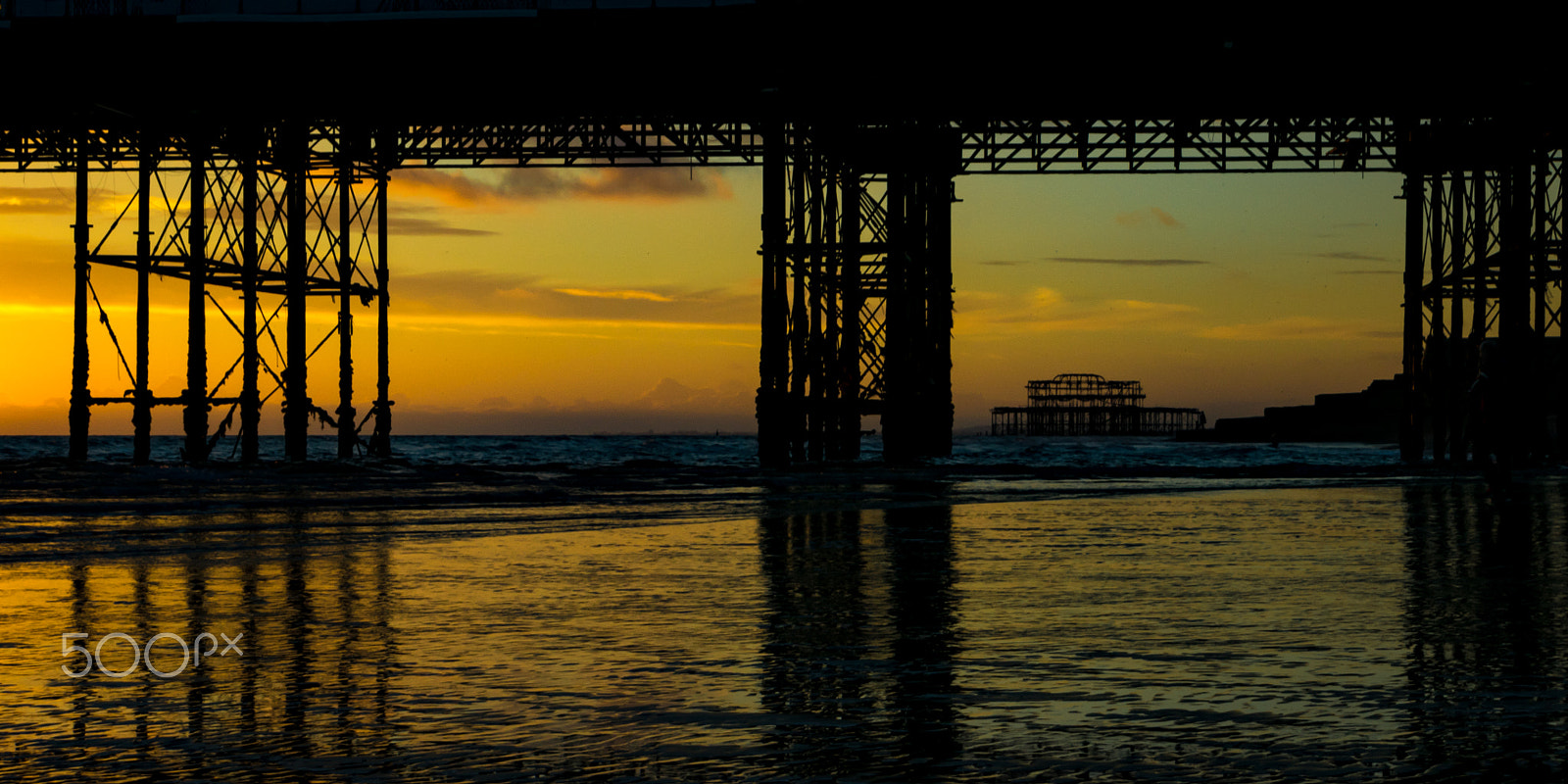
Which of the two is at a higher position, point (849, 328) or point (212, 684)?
point (849, 328)

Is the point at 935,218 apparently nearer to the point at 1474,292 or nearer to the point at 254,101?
the point at 1474,292

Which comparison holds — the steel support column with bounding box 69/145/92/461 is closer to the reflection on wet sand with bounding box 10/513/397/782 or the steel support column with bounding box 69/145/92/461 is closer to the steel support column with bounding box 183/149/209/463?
the steel support column with bounding box 183/149/209/463

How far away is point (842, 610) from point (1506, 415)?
37.8 ft

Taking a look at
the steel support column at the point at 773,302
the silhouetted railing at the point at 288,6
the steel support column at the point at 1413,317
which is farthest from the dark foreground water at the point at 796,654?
the steel support column at the point at 1413,317

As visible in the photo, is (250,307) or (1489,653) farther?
(250,307)

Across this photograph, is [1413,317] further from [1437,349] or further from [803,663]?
[803,663]

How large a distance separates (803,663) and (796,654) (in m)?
0.24

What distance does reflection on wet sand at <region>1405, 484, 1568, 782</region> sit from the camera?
3.99m

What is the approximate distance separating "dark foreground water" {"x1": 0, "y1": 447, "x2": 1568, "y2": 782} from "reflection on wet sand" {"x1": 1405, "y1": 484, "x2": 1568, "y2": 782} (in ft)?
0.06

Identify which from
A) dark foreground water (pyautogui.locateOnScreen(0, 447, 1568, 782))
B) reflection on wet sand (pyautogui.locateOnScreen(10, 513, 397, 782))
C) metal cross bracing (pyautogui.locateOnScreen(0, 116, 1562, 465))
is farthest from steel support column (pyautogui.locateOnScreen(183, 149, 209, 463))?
reflection on wet sand (pyautogui.locateOnScreen(10, 513, 397, 782))

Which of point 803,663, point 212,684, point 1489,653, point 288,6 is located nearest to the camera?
point 212,684

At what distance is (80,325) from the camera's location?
120ft

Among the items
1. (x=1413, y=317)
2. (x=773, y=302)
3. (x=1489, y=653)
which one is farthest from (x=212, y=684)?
(x=1413, y=317)

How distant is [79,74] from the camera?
3444cm
